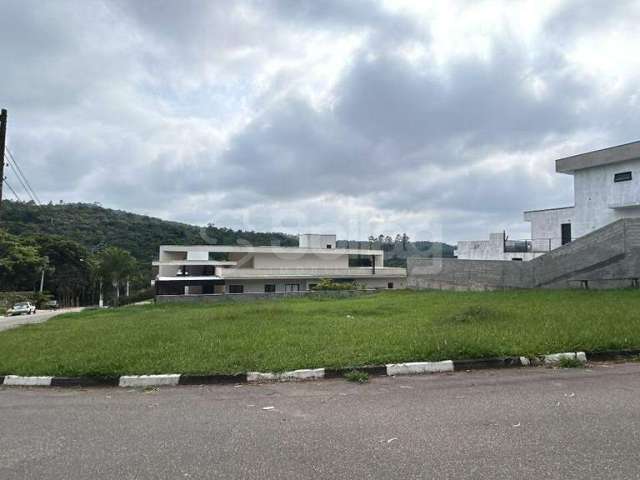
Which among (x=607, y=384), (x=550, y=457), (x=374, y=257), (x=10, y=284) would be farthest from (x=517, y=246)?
(x=10, y=284)

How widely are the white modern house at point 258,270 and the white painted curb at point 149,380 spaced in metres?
34.8

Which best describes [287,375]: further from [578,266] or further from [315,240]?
[315,240]

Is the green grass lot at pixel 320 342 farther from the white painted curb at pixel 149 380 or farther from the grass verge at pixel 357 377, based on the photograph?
the grass verge at pixel 357 377

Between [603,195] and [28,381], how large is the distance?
27565 millimetres

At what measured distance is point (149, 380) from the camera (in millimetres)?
5812

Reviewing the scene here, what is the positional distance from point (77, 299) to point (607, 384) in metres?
72.1

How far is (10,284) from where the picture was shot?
177 ft

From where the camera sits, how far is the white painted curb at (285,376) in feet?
19.1

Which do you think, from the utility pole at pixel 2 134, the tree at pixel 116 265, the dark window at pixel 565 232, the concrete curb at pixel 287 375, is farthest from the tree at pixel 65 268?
the dark window at pixel 565 232

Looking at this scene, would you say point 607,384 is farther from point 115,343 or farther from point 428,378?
point 115,343

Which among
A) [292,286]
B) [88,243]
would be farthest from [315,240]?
[88,243]

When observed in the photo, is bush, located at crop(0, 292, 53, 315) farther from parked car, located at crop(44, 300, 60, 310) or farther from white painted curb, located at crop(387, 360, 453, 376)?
white painted curb, located at crop(387, 360, 453, 376)

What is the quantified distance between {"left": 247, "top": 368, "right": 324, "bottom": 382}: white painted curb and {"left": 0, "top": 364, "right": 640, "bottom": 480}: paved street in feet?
0.88

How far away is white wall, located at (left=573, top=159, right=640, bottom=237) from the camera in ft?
73.7
